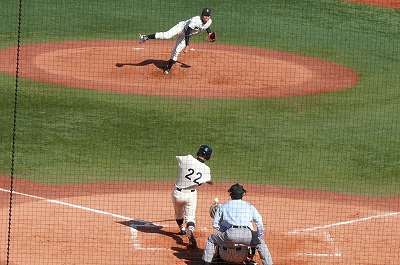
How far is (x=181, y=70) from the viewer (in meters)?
25.7

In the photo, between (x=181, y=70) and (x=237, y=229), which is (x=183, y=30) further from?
(x=237, y=229)

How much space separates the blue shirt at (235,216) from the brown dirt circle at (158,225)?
1084mm

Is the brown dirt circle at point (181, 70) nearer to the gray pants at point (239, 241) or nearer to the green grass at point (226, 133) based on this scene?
the green grass at point (226, 133)

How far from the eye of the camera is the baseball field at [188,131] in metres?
14.9

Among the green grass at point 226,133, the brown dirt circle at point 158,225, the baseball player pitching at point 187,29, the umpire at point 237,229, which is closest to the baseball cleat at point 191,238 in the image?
the brown dirt circle at point 158,225

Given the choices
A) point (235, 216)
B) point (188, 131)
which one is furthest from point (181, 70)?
point (235, 216)

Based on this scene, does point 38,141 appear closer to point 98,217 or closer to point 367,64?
point 98,217

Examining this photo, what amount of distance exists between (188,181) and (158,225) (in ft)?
4.52

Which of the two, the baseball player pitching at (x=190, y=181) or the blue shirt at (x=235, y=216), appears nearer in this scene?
the blue shirt at (x=235, y=216)

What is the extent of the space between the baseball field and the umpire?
38.2 inches

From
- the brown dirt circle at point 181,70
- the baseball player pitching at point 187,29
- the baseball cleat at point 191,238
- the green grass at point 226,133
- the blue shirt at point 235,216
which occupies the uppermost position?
the baseball player pitching at point 187,29

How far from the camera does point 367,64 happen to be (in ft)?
93.2

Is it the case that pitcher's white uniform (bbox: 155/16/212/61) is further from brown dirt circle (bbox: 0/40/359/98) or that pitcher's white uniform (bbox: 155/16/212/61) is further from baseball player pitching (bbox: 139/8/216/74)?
brown dirt circle (bbox: 0/40/359/98)

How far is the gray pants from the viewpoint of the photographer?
12.8 m
